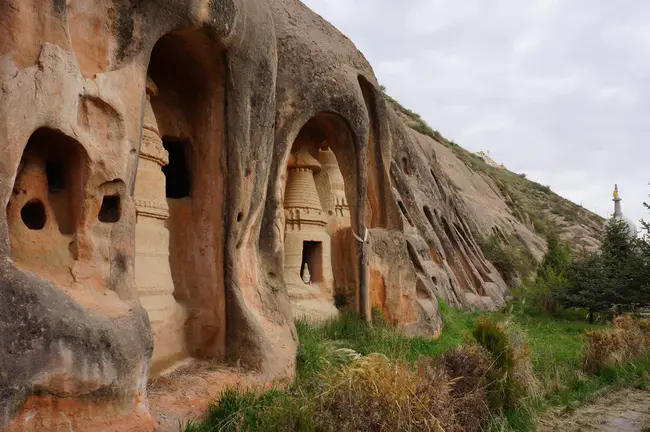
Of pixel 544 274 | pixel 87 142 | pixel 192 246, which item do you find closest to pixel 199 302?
pixel 192 246

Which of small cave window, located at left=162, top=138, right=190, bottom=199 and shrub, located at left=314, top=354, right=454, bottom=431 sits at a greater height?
small cave window, located at left=162, top=138, right=190, bottom=199

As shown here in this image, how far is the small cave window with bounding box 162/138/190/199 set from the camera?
6.50 meters

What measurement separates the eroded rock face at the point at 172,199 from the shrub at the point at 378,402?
4.32ft

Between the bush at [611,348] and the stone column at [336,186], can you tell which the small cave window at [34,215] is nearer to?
the stone column at [336,186]

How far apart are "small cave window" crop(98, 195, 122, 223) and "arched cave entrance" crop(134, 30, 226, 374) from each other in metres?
1.23

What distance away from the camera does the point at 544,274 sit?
70.5 feet

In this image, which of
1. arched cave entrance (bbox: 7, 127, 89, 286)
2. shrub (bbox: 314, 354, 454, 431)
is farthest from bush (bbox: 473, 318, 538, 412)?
arched cave entrance (bbox: 7, 127, 89, 286)

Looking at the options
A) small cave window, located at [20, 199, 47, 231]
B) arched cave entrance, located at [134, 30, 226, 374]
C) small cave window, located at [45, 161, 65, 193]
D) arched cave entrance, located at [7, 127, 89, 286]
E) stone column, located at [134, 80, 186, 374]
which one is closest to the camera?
arched cave entrance, located at [7, 127, 89, 286]

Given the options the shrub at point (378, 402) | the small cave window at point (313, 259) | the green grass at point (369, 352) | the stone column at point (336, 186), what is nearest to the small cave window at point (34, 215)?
the green grass at point (369, 352)

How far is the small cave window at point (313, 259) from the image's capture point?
30.6ft

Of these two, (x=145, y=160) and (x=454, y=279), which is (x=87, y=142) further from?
(x=454, y=279)

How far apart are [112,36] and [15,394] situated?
2695 mm

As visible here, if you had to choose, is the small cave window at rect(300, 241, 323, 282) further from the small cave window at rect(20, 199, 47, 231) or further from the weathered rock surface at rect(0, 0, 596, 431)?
the small cave window at rect(20, 199, 47, 231)

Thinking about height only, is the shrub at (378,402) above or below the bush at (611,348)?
above
